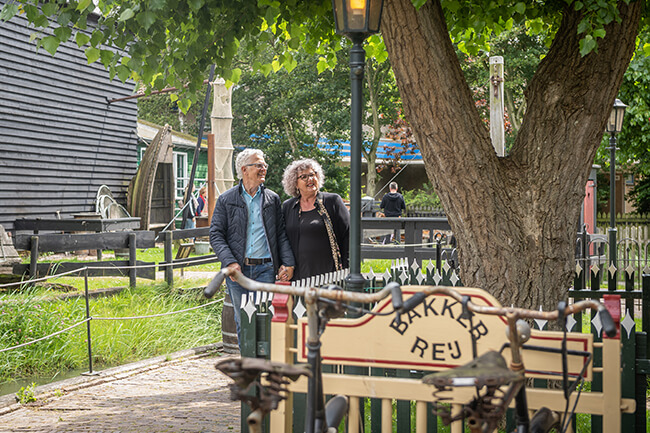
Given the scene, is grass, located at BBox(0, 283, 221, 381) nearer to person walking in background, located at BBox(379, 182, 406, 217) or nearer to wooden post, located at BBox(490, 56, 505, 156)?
wooden post, located at BBox(490, 56, 505, 156)

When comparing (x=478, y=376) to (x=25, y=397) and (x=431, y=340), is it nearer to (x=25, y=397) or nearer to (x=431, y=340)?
(x=431, y=340)

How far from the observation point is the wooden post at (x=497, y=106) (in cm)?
1112

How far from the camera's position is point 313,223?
602 centimetres

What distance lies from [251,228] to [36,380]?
2.65 metres

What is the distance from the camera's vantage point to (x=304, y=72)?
2938 cm

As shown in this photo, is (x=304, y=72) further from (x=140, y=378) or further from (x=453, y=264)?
(x=140, y=378)

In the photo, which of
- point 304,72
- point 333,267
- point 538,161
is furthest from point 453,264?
point 304,72

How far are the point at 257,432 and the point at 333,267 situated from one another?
3.84 meters

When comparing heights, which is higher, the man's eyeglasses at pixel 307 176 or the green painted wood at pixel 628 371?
the man's eyeglasses at pixel 307 176

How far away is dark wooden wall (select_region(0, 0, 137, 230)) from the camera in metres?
16.8

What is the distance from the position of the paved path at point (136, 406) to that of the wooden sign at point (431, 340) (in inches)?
56.5

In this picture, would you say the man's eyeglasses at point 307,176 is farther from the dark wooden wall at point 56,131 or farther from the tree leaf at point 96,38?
the dark wooden wall at point 56,131

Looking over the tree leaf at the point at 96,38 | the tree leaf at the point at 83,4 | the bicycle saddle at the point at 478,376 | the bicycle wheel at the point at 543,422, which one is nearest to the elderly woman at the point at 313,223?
the tree leaf at the point at 96,38

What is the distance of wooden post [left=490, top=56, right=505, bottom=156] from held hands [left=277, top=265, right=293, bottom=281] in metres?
5.97
